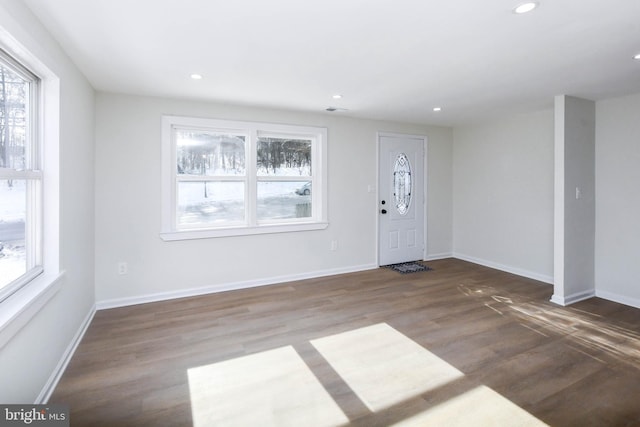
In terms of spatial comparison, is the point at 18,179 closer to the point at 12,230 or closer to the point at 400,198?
the point at 12,230

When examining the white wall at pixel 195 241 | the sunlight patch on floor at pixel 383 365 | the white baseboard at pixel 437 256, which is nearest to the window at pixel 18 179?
the white wall at pixel 195 241

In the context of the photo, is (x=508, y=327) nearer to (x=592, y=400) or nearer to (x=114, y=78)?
(x=592, y=400)

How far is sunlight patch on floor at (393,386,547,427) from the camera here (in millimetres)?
1830

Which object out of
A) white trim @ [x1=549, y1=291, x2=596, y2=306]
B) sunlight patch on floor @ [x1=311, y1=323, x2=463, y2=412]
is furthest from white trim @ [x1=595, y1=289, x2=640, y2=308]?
sunlight patch on floor @ [x1=311, y1=323, x2=463, y2=412]

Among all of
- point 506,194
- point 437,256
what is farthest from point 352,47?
point 437,256

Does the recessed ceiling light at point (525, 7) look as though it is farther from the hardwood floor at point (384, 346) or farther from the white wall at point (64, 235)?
the white wall at point (64, 235)

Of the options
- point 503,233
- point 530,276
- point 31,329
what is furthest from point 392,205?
point 31,329

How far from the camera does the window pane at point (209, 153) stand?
3953mm

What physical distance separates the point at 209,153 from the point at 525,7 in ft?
11.1

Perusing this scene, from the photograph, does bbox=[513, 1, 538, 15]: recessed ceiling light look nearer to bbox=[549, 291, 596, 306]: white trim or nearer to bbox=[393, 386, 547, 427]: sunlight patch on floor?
bbox=[393, 386, 547, 427]: sunlight patch on floor

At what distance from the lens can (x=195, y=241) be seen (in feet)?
13.0

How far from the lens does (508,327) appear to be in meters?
3.04

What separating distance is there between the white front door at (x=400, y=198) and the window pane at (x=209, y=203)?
2.22 m

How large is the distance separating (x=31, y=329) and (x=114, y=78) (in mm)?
2262
